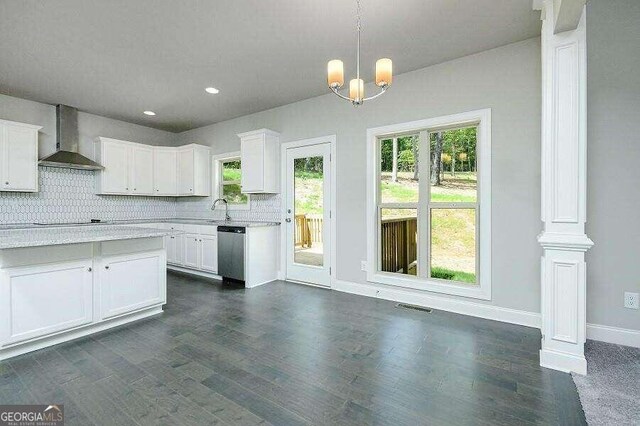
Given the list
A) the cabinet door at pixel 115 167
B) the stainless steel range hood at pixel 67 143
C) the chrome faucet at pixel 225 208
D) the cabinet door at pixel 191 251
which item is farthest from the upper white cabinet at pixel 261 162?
the stainless steel range hood at pixel 67 143

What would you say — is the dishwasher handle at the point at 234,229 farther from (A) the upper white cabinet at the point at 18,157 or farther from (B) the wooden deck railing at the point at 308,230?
(A) the upper white cabinet at the point at 18,157

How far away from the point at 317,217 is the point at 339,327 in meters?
1.92

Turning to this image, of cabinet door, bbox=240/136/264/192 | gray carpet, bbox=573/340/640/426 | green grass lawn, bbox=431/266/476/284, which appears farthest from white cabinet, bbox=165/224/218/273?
gray carpet, bbox=573/340/640/426

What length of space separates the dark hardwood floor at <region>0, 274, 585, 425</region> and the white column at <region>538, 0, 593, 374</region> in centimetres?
26

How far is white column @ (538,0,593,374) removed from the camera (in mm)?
2166

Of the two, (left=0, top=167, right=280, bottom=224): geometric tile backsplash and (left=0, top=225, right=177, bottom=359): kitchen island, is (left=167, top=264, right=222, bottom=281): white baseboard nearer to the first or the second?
(left=0, top=167, right=280, bottom=224): geometric tile backsplash

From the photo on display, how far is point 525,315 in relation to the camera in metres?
3.02

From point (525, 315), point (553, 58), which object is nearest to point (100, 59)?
point (553, 58)

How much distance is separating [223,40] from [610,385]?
13.6 ft

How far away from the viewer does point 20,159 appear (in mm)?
4320

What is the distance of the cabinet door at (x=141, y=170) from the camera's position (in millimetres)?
5645

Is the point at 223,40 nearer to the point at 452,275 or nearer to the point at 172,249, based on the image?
the point at 452,275

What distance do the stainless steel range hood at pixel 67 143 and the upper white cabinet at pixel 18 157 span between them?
0.27 m

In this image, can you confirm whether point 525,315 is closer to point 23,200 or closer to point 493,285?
point 493,285
